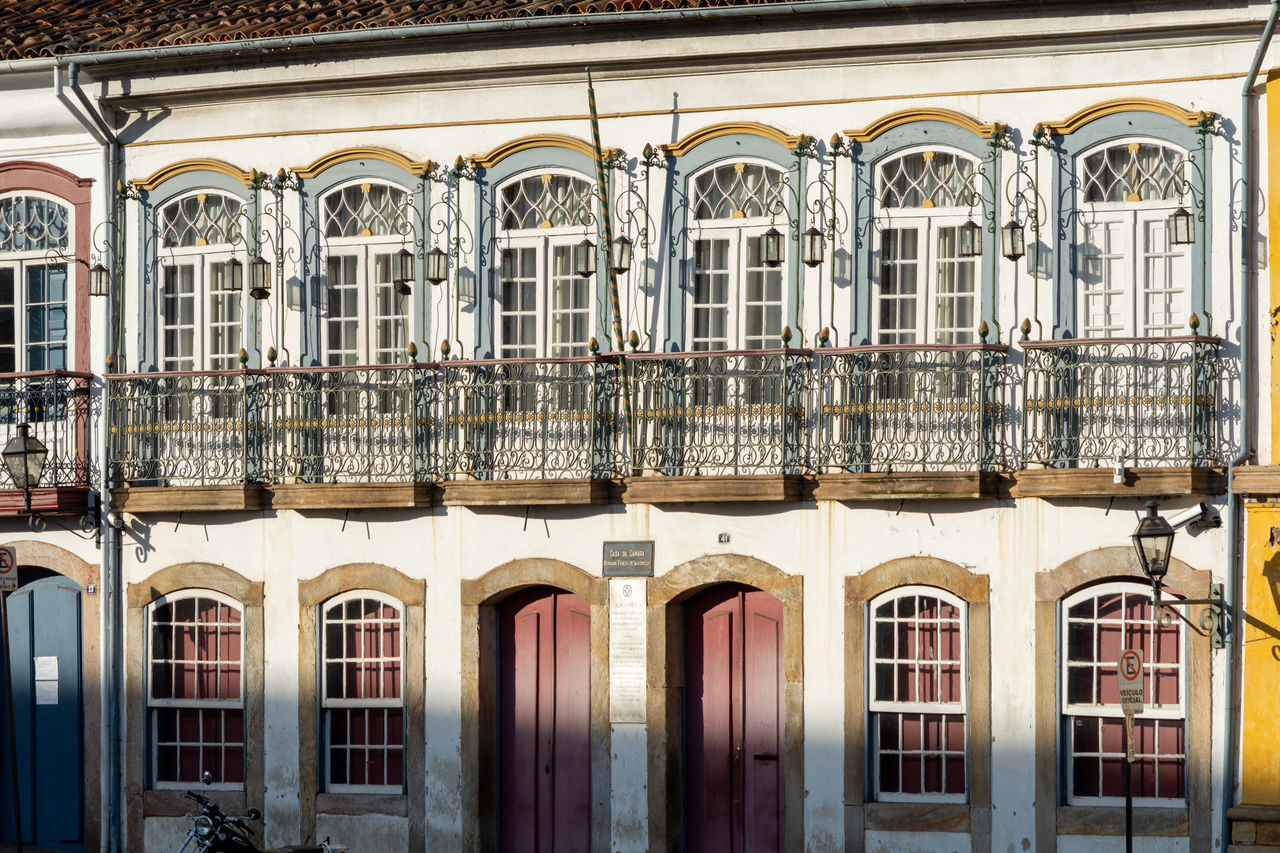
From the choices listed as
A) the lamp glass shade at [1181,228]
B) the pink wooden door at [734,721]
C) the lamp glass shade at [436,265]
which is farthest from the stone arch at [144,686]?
the lamp glass shade at [1181,228]

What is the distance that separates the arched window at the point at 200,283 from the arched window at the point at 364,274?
849 mm

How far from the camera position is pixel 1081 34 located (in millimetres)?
16875

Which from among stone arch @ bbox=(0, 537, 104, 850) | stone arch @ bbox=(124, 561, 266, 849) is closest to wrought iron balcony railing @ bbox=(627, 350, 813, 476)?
stone arch @ bbox=(124, 561, 266, 849)

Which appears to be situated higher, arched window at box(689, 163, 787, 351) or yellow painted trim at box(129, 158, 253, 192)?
yellow painted trim at box(129, 158, 253, 192)

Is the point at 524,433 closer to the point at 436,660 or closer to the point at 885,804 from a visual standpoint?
the point at 436,660

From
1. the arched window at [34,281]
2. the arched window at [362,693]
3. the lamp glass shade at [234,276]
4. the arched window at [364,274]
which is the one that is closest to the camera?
the arched window at [362,693]

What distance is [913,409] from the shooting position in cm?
1698

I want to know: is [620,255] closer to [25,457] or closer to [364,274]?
[364,274]

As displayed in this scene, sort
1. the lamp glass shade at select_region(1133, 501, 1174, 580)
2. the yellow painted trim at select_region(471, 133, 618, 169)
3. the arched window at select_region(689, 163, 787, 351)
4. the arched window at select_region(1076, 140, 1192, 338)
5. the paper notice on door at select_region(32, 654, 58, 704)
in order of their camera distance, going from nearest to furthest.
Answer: the lamp glass shade at select_region(1133, 501, 1174, 580) → the arched window at select_region(1076, 140, 1192, 338) → the arched window at select_region(689, 163, 787, 351) → the yellow painted trim at select_region(471, 133, 618, 169) → the paper notice on door at select_region(32, 654, 58, 704)

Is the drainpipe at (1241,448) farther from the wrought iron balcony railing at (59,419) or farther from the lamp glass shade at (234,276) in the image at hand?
the wrought iron balcony railing at (59,419)

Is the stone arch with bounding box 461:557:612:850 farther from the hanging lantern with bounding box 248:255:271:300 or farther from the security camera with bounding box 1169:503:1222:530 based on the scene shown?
the security camera with bounding box 1169:503:1222:530

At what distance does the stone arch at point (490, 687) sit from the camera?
1803 centimetres

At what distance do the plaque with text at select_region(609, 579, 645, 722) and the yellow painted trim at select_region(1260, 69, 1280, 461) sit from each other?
5.15m

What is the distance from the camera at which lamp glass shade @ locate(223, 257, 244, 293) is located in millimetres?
18906
